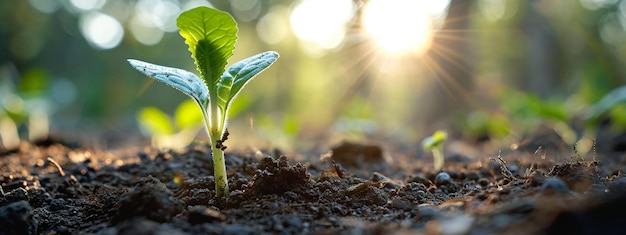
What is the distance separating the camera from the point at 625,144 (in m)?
3.93

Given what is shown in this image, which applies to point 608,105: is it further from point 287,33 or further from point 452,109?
point 287,33

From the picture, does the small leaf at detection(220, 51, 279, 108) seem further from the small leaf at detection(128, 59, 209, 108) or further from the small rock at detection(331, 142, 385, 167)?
the small rock at detection(331, 142, 385, 167)

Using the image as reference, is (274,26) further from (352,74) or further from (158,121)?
(158,121)

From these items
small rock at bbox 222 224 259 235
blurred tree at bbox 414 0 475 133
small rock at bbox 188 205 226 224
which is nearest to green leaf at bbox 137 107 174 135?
small rock at bbox 188 205 226 224

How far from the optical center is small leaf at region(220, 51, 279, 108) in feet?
6.14

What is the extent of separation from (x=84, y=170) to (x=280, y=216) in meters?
1.71

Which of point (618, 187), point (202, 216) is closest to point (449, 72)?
point (618, 187)

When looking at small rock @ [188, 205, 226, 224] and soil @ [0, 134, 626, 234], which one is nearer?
soil @ [0, 134, 626, 234]

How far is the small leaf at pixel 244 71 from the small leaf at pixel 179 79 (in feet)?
0.35

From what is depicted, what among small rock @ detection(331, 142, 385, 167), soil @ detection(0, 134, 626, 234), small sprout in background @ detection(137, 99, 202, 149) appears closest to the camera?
soil @ detection(0, 134, 626, 234)

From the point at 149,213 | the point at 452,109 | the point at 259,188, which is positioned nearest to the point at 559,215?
the point at 259,188

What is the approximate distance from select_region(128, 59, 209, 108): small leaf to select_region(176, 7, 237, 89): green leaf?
0.15 ft

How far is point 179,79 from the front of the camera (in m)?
1.84

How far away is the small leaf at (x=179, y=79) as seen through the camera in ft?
5.88
